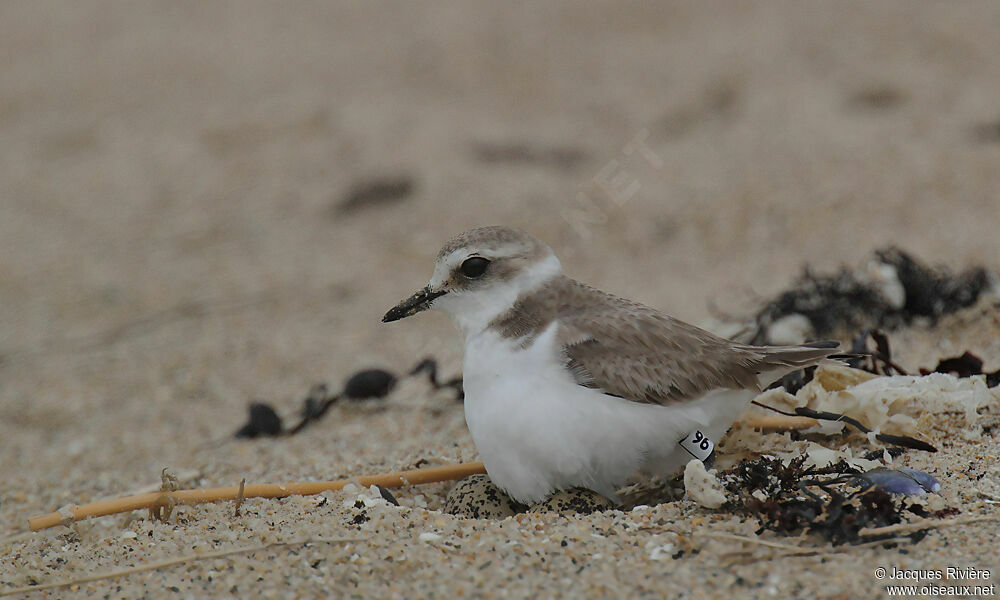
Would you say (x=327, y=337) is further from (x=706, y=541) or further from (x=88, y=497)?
(x=706, y=541)

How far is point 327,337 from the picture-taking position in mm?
5539

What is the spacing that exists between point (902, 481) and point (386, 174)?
4.98m

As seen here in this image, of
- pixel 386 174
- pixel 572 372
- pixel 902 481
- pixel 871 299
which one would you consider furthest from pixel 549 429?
pixel 386 174

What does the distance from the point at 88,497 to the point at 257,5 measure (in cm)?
675

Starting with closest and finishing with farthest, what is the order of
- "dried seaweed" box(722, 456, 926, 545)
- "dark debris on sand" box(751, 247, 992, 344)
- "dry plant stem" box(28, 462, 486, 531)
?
"dried seaweed" box(722, 456, 926, 545) < "dry plant stem" box(28, 462, 486, 531) < "dark debris on sand" box(751, 247, 992, 344)

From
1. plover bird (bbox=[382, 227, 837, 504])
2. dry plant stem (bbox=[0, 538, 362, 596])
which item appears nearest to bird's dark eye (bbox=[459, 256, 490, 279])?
plover bird (bbox=[382, 227, 837, 504])

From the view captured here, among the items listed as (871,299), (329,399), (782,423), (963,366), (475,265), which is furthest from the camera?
(871,299)

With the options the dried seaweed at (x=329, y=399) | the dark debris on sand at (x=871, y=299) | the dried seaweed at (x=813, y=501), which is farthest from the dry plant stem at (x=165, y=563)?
the dark debris on sand at (x=871, y=299)

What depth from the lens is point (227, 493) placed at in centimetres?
298

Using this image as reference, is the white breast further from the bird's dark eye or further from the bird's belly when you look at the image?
the bird's dark eye

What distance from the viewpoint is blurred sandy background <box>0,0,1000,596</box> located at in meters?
5.25

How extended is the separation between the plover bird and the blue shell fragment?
1.32 ft

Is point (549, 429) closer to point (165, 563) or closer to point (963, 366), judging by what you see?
point (165, 563)

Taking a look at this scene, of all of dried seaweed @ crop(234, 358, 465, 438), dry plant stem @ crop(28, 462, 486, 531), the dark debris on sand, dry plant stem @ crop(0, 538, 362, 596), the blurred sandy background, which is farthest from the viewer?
the blurred sandy background
